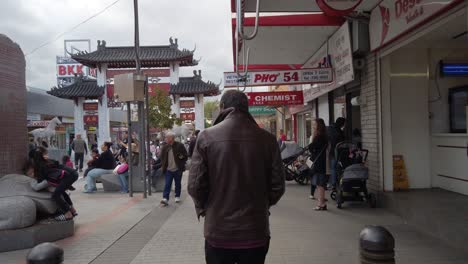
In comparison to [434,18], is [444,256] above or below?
below

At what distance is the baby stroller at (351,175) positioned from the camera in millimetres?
7773

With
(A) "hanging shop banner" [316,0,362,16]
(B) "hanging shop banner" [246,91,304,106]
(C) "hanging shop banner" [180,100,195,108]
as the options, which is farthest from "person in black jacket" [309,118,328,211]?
(C) "hanging shop banner" [180,100,195,108]

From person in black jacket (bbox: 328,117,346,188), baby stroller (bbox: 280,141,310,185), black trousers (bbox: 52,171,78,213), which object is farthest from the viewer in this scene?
baby stroller (bbox: 280,141,310,185)

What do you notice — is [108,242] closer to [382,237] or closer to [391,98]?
[382,237]

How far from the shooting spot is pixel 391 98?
821 cm

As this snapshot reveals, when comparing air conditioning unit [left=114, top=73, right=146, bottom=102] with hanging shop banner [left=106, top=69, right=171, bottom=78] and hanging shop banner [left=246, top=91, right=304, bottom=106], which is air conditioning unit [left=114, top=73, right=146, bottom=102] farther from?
hanging shop banner [left=106, top=69, right=171, bottom=78]

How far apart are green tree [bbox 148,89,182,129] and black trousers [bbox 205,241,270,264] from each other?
29.1 meters

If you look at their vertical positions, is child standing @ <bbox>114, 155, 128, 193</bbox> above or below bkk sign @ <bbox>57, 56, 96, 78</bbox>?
below

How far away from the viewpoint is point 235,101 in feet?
9.98

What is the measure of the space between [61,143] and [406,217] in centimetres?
3595

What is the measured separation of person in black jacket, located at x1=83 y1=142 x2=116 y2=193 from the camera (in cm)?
1191

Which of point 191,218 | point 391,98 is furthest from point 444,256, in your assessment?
point 191,218

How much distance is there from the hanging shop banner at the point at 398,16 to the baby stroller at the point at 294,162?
4824 millimetres

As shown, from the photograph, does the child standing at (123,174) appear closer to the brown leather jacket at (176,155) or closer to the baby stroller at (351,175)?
the brown leather jacket at (176,155)
